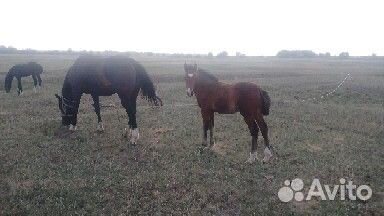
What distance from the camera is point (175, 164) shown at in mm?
10242

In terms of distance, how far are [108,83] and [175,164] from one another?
4.12 m

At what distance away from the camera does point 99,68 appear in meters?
12.6

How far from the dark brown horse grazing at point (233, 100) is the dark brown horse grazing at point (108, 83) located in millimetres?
2296

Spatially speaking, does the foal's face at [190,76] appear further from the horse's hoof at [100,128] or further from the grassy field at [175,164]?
the horse's hoof at [100,128]

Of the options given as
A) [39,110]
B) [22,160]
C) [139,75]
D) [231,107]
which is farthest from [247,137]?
[39,110]

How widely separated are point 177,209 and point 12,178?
4.53m

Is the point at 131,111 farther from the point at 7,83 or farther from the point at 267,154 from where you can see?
the point at 7,83

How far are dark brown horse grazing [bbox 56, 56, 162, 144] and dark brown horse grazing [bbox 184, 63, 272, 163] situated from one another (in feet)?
7.53

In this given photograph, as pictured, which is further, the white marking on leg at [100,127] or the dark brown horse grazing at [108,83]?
the white marking on leg at [100,127]

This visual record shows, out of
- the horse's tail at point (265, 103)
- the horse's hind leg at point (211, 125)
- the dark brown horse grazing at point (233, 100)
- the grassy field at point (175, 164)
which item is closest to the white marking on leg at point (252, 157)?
the dark brown horse grazing at point (233, 100)

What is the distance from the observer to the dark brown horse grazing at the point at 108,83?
40.1 feet
